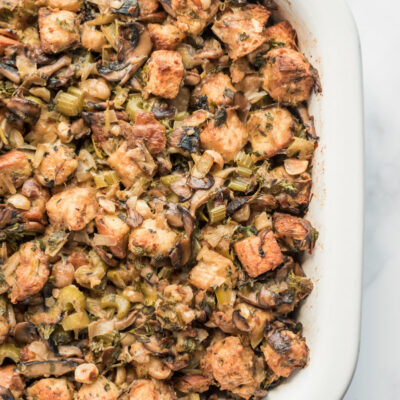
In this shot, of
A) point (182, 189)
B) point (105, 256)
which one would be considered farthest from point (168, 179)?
point (105, 256)

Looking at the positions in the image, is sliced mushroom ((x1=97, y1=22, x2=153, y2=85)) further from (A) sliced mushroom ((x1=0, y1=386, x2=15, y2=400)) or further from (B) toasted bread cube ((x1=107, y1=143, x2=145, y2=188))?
(A) sliced mushroom ((x1=0, y1=386, x2=15, y2=400))

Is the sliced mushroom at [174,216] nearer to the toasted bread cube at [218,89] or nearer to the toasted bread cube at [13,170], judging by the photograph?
the toasted bread cube at [218,89]

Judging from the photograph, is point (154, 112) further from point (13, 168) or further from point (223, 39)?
point (13, 168)

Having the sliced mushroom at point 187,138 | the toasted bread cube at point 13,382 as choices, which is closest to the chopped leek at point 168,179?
the sliced mushroom at point 187,138

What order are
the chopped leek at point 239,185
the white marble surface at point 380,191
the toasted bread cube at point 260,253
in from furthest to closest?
the white marble surface at point 380,191, the chopped leek at point 239,185, the toasted bread cube at point 260,253

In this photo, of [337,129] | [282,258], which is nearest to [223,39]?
[337,129]

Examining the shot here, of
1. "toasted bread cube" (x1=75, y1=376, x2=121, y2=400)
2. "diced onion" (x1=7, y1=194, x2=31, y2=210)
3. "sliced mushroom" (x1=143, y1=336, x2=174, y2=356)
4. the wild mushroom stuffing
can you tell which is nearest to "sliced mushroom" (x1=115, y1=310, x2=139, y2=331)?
the wild mushroom stuffing
